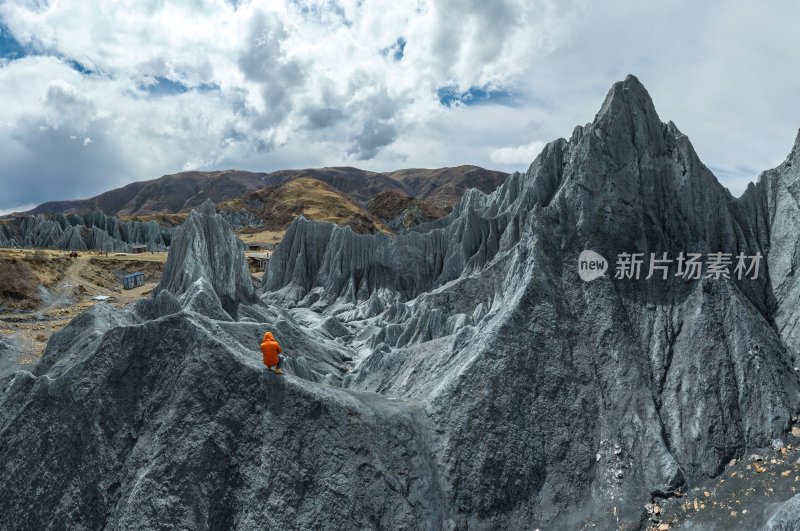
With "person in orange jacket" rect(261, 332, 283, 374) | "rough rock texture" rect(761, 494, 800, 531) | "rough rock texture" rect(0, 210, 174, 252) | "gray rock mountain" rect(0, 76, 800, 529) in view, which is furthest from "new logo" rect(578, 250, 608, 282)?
"rough rock texture" rect(0, 210, 174, 252)

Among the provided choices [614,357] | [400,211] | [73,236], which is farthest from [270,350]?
[400,211]

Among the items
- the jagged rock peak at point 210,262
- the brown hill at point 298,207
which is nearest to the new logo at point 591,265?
the jagged rock peak at point 210,262

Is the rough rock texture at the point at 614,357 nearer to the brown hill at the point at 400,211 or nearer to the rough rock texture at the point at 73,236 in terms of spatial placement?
the rough rock texture at the point at 73,236

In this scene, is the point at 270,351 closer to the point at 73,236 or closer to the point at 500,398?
the point at 500,398

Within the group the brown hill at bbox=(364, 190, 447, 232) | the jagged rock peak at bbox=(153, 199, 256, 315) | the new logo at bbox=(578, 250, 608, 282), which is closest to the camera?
the new logo at bbox=(578, 250, 608, 282)

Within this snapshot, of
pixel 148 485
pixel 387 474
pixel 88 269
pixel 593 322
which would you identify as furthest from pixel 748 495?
pixel 88 269

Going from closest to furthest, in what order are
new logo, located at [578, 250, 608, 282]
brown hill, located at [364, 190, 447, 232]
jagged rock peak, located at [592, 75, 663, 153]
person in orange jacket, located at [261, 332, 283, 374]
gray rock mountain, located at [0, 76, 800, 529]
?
1. gray rock mountain, located at [0, 76, 800, 529]
2. person in orange jacket, located at [261, 332, 283, 374]
3. new logo, located at [578, 250, 608, 282]
4. jagged rock peak, located at [592, 75, 663, 153]
5. brown hill, located at [364, 190, 447, 232]

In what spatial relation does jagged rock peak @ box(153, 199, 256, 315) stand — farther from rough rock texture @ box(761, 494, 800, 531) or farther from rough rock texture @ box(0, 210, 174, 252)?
rough rock texture @ box(0, 210, 174, 252)
